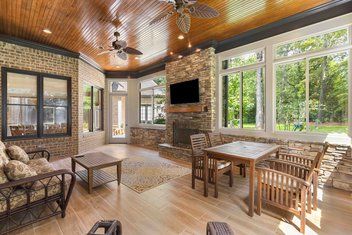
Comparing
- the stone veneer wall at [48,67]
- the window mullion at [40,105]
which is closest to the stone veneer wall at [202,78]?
the stone veneer wall at [48,67]

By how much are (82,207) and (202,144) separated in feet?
7.74

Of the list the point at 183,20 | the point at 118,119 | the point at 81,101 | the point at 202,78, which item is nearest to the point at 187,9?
the point at 183,20

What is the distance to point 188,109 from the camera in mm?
5262

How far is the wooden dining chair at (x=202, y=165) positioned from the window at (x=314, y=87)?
6.12 ft

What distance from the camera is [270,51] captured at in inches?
156

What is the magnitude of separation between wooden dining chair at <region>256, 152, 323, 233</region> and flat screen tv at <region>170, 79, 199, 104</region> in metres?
3.19

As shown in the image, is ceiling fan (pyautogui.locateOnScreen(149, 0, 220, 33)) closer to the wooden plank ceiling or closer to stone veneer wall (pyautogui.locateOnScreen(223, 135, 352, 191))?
the wooden plank ceiling

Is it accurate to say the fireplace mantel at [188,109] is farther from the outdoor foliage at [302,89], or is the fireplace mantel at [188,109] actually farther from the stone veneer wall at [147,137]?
the stone veneer wall at [147,137]

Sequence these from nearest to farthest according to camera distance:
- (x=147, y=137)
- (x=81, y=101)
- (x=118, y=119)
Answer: (x=81, y=101)
(x=147, y=137)
(x=118, y=119)

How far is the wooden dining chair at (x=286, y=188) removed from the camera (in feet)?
6.45

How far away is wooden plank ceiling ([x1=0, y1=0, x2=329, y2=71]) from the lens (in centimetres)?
305

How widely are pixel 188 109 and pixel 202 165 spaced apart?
8.12 feet

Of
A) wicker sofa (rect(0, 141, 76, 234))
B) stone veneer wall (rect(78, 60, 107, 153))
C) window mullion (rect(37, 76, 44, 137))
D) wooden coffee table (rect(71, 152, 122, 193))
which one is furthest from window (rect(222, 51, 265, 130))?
window mullion (rect(37, 76, 44, 137))

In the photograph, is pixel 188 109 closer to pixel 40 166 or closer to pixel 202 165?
pixel 202 165
